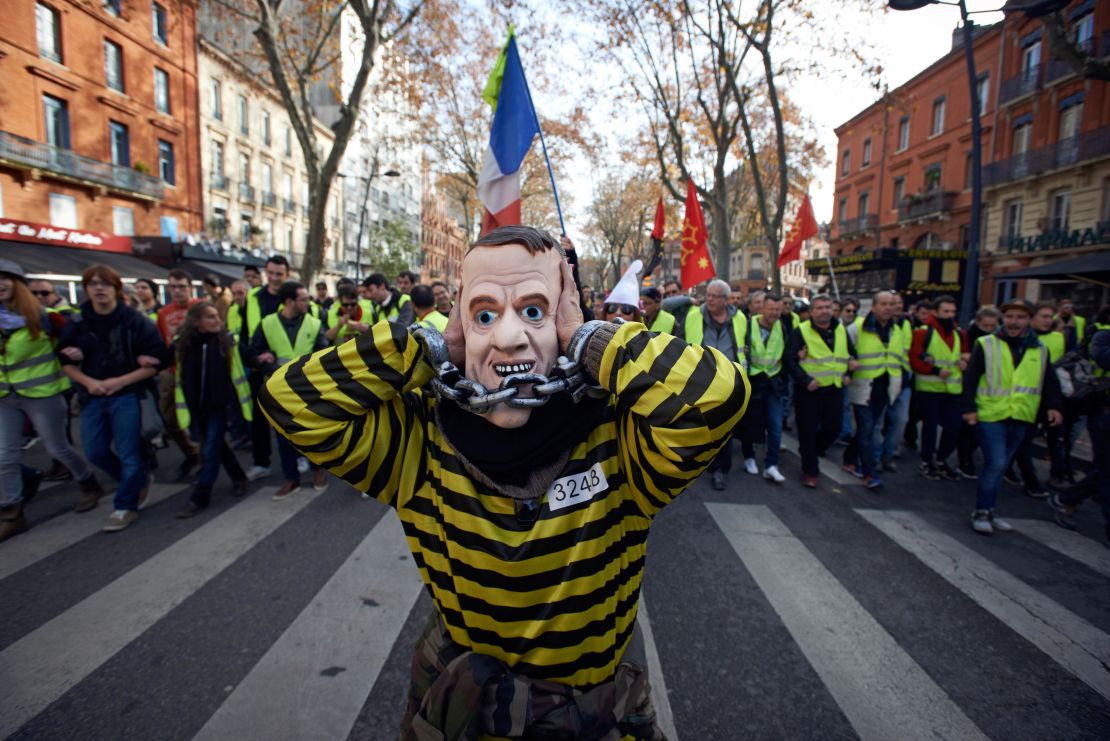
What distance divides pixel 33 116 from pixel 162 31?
7.52 meters

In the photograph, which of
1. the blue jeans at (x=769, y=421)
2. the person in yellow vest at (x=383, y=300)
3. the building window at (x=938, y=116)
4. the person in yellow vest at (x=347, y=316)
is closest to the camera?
the blue jeans at (x=769, y=421)

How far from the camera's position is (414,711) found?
1438mm

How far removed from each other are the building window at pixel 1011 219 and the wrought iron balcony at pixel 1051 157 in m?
1.03

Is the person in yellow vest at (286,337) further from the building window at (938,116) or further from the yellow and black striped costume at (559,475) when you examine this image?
the building window at (938,116)

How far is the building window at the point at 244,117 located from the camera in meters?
26.9

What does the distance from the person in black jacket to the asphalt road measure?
0.45m

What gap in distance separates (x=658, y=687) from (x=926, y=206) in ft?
101

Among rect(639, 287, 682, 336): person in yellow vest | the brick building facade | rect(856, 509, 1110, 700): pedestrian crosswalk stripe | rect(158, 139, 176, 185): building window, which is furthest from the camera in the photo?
rect(158, 139, 176, 185): building window

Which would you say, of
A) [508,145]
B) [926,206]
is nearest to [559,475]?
[508,145]

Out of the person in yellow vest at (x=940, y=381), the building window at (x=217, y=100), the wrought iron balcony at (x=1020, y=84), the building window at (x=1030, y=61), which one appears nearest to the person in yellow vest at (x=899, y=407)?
the person in yellow vest at (x=940, y=381)

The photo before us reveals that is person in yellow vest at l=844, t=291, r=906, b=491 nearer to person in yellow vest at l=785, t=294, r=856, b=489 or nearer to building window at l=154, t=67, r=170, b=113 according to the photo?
person in yellow vest at l=785, t=294, r=856, b=489

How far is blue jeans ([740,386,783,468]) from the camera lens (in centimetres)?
561

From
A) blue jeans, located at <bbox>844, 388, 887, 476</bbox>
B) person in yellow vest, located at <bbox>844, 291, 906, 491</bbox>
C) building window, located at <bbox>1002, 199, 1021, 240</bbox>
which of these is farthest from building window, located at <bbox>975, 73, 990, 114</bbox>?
blue jeans, located at <bbox>844, 388, 887, 476</bbox>

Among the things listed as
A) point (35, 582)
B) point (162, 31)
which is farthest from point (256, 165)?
point (35, 582)
